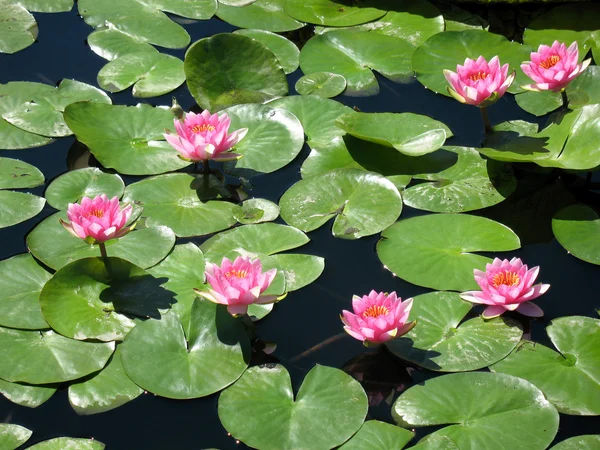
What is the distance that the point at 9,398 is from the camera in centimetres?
261

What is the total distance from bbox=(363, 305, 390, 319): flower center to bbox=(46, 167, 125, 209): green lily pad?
1401mm

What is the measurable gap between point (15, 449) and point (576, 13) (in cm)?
406

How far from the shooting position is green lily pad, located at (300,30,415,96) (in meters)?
4.28

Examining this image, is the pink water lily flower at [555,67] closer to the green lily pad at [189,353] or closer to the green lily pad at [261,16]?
the green lily pad at [261,16]

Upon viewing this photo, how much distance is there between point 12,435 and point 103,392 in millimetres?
327

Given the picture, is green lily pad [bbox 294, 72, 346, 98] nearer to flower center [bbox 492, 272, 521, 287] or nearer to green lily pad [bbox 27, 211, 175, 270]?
green lily pad [bbox 27, 211, 175, 270]

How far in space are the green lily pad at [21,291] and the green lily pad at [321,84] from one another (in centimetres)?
183

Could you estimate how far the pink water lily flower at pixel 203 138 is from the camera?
3340mm

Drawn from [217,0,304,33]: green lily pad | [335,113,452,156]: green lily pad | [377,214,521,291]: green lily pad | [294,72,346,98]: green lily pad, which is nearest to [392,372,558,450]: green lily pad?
[377,214,521,291]: green lily pad

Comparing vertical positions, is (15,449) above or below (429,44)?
below

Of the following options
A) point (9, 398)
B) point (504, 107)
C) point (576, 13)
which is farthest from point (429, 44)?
point (9, 398)

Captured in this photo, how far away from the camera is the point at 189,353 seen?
8.92 ft

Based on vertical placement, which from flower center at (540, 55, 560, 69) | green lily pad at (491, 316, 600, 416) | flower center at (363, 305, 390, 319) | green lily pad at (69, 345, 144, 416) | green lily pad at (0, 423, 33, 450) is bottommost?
green lily pad at (0, 423, 33, 450)

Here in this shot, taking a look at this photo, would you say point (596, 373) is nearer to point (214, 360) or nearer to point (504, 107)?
point (214, 360)
